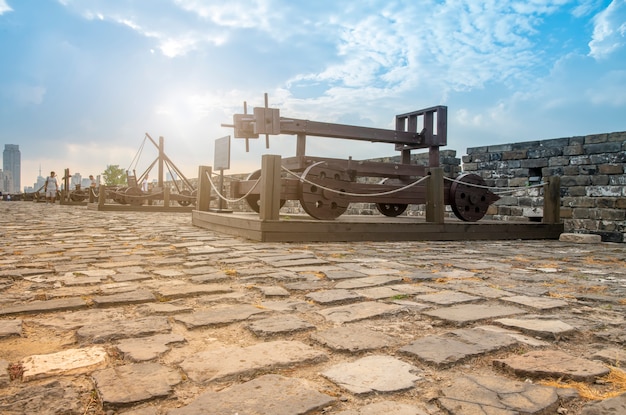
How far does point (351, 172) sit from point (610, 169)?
4707 millimetres

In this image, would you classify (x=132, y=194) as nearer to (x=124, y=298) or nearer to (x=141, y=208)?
(x=141, y=208)

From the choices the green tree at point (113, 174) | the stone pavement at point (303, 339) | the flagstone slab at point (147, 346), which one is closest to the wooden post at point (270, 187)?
the stone pavement at point (303, 339)

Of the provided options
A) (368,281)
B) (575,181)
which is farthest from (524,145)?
(368,281)

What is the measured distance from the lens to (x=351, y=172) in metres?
7.35

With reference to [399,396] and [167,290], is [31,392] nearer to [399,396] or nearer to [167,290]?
[399,396]

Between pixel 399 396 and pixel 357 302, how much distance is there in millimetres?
1277

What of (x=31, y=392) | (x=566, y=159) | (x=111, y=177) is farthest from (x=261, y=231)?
(x=111, y=177)

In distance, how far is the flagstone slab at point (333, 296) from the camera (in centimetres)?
276

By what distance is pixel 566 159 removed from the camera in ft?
29.8

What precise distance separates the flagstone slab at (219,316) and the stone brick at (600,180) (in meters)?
8.08

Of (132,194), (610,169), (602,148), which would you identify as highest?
(602,148)

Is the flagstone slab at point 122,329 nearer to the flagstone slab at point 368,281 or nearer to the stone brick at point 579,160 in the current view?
the flagstone slab at point 368,281

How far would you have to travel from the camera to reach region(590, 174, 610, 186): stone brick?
8.46m

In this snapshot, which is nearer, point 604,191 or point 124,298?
point 124,298
